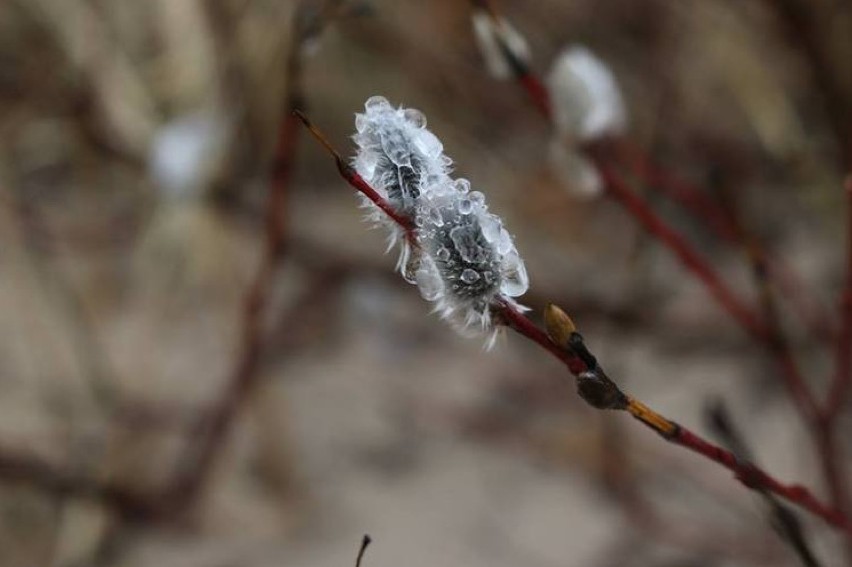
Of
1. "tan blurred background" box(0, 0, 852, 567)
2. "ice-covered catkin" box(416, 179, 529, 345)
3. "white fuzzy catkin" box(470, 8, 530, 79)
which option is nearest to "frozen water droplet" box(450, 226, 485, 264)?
"ice-covered catkin" box(416, 179, 529, 345)

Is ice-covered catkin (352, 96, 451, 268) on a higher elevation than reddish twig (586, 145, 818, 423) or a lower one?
lower

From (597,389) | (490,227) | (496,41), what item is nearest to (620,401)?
(597,389)

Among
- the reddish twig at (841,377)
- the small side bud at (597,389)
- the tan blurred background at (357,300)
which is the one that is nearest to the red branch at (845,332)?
the reddish twig at (841,377)

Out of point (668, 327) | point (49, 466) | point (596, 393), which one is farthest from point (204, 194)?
point (596, 393)

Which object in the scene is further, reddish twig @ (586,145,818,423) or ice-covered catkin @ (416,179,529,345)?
reddish twig @ (586,145,818,423)

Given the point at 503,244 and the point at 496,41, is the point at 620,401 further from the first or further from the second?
the point at 496,41

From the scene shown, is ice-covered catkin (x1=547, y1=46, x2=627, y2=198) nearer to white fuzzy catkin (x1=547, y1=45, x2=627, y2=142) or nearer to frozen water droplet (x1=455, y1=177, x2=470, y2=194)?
white fuzzy catkin (x1=547, y1=45, x2=627, y2=142)

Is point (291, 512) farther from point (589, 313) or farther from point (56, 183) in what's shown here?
point (56, 183)
